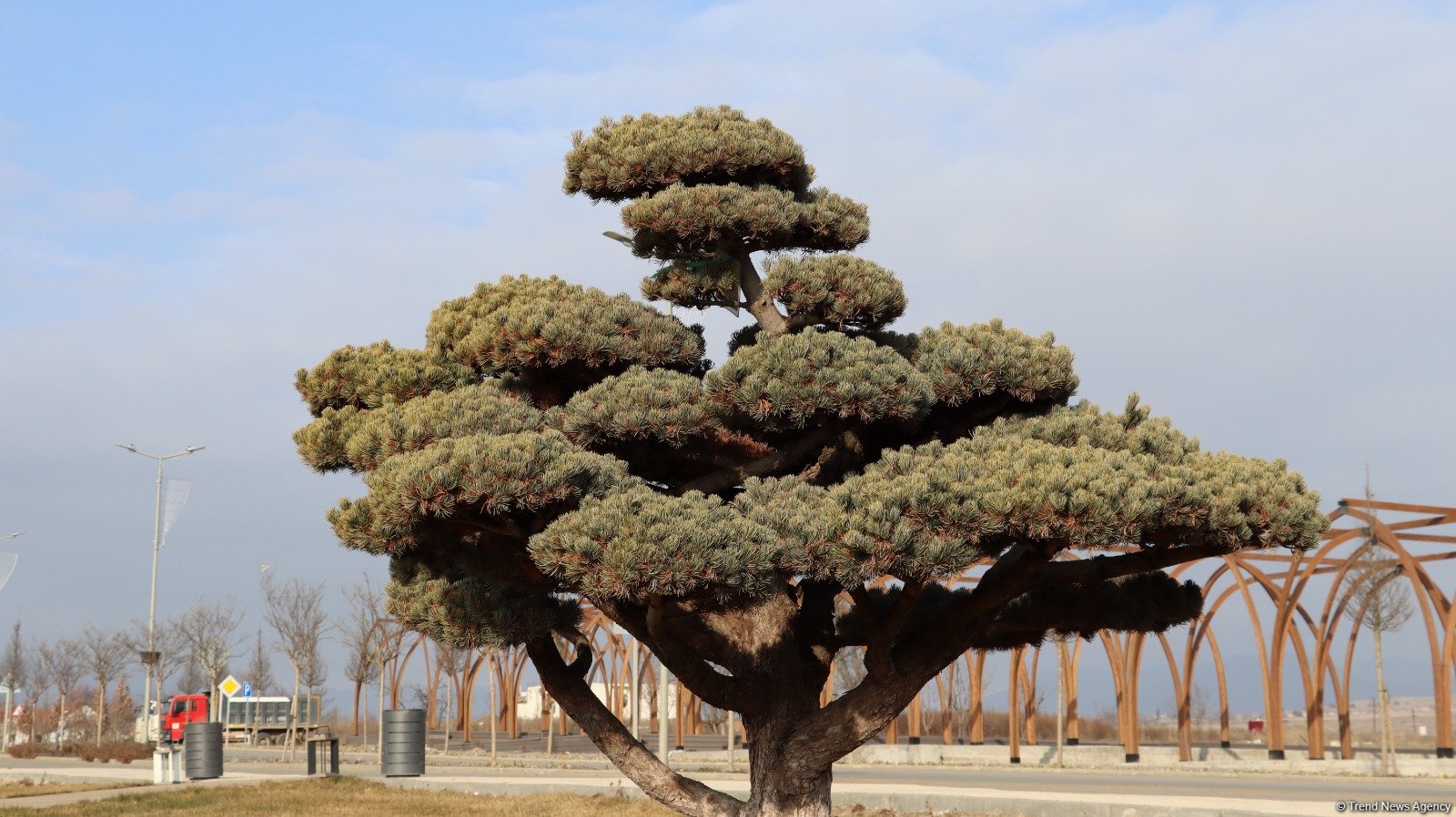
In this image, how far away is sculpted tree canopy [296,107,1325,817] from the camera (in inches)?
332

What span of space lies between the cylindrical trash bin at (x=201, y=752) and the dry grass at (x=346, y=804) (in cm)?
Result: 354

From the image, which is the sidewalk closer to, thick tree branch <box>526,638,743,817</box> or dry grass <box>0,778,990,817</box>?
dry grass <box>0,778,990,817</box>

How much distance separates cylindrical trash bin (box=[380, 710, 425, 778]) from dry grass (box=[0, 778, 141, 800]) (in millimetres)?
3978

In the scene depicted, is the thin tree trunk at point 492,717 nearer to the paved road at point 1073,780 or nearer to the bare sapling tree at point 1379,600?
the paved road at point 1073,780

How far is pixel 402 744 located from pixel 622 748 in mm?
11810

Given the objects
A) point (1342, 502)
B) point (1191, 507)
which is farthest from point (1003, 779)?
point (1191, 507)

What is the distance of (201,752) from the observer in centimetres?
2183

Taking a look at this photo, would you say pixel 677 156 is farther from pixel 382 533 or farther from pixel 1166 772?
pixel 1166 772

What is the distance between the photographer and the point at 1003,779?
21719mm

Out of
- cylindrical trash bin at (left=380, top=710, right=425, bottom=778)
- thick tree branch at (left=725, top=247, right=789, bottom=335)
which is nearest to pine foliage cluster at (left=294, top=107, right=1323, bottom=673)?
thick tree branch at (left=725, top=247, right=789, bottom=335)

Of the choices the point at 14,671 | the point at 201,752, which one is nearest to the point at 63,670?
the point at 14,671

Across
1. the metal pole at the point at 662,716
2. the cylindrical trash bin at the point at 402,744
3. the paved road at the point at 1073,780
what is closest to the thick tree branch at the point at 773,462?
the paved road at the point at 1073,780

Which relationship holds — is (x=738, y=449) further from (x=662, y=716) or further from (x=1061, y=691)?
(x=1061, y=691)

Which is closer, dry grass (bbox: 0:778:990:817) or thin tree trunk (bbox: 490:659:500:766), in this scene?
dry grass (bbox: 0:778:990:817)
